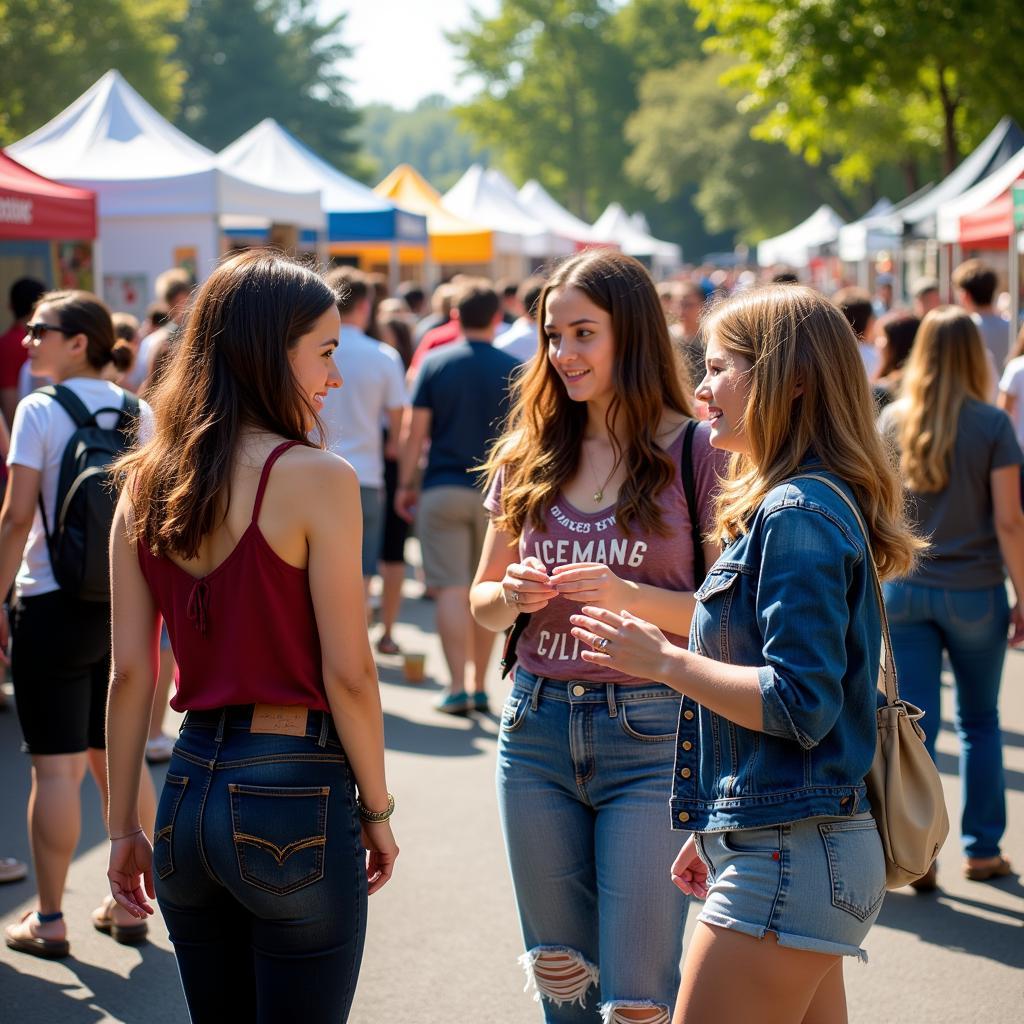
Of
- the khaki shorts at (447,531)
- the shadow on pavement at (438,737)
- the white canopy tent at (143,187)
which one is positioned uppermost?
the white canopy tent at (143,187)

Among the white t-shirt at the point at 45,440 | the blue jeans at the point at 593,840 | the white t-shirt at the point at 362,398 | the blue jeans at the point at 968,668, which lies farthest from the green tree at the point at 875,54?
the blue jeans at the point at 593,840

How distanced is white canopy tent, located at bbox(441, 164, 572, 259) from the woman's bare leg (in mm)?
17949

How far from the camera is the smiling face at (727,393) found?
2.47 meters

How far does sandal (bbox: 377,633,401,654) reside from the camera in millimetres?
8844

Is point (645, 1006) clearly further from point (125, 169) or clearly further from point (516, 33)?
point (516, 33)

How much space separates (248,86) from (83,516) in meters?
73.1

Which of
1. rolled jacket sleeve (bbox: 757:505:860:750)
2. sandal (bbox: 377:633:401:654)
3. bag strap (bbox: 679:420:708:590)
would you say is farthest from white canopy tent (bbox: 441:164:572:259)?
rolled jacket sleeve (bbox: 757:505:860:750)

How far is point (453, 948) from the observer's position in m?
4.55

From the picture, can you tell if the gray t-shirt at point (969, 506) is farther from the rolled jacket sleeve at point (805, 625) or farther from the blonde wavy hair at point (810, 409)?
the rolled jacket sleeve at point (805, 625)

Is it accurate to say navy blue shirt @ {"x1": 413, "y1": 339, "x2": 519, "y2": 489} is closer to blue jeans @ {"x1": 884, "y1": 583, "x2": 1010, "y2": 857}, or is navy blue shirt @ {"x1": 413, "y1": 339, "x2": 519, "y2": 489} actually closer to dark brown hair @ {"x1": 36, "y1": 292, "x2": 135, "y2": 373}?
blue jeans @ {"x1": 884, "y1": 583, "x2": 1010, "y2": 857}

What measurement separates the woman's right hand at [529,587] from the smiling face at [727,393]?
1.58 ft

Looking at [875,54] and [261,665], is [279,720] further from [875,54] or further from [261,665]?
[875,54]

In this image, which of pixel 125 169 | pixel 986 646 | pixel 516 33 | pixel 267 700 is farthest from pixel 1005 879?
pixel 516 33

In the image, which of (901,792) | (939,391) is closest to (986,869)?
(939,391)
